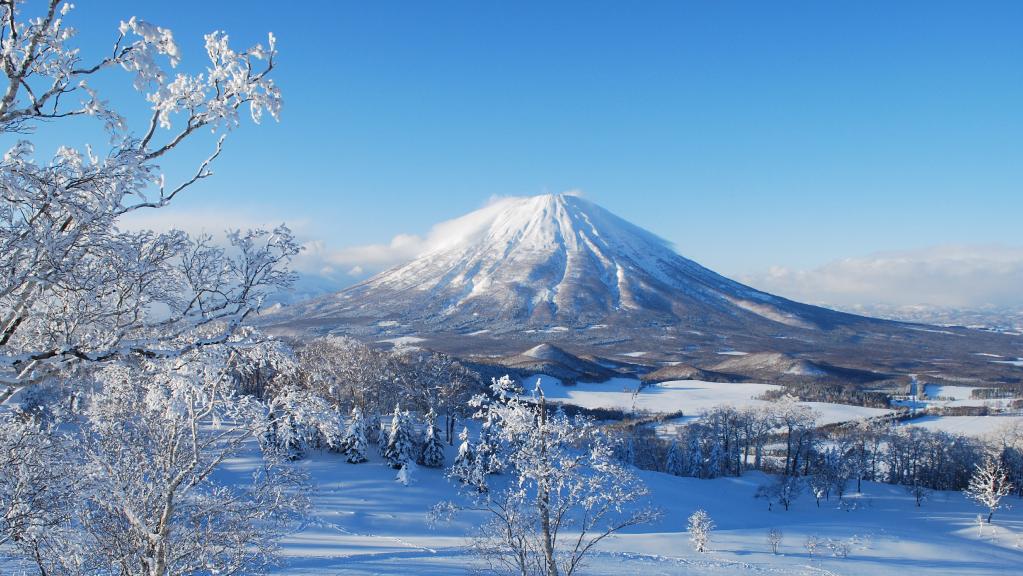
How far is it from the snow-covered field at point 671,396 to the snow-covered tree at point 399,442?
46774mm

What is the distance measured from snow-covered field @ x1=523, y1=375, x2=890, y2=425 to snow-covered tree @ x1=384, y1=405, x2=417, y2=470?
153 feet

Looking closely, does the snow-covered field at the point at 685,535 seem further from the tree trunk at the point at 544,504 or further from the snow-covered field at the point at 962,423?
the snow-covered field at the point at 962,423

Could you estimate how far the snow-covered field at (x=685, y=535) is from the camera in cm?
2158

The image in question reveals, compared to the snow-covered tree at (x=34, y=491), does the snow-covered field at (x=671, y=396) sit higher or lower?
lower

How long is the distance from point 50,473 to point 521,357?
11585cm

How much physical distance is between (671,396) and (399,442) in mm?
73054

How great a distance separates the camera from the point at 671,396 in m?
98.9

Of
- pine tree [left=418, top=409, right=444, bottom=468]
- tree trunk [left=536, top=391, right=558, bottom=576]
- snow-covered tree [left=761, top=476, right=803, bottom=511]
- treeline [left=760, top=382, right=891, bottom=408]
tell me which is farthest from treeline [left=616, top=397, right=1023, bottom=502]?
tree trunk [left=536, top=391, right=558, bottom=576]

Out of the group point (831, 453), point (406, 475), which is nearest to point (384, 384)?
point (406, 475)

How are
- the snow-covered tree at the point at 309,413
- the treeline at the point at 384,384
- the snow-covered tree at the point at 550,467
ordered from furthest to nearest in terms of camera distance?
the treeline at the point at 384,384
the snow-covered tree at the point at 550,467
the snow-covered tree at the point at 309,413

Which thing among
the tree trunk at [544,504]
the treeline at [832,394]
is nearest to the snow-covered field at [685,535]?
the tree trunk at [544,504]

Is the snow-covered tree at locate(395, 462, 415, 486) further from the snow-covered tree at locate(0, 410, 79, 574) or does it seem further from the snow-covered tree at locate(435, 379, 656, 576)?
the snow-covered tree at locate(0, 410, 79, 574)

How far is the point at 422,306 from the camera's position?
198500mm

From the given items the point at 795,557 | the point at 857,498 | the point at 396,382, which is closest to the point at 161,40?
the point at 795,557
